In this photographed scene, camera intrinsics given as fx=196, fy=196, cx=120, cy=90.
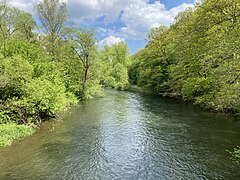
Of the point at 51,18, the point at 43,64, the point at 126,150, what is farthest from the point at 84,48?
the point at 126,150

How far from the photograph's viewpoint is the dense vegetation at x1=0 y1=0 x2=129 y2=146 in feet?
49.3

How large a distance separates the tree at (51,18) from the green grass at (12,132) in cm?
1764

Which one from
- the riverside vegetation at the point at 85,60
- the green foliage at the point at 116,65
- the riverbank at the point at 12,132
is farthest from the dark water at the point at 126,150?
the green foliage at the point at 116,65

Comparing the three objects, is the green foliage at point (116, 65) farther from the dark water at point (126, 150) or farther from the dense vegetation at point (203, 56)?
the dark water at point (126, 150)

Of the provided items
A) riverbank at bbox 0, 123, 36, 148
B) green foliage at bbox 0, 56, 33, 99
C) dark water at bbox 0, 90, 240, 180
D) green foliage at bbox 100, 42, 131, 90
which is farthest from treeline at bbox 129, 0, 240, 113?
green foliage at bbox 0, 56, 33, 99

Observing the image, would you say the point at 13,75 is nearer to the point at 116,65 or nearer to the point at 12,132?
the point at 12,132

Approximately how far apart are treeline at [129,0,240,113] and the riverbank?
1346 cm

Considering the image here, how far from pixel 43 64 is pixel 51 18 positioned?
13677 millimetres

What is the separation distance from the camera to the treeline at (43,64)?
15133mm

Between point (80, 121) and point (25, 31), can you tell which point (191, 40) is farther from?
point (25, 31)

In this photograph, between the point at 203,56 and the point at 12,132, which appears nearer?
the point at 12,132

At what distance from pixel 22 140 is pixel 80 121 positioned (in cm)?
637

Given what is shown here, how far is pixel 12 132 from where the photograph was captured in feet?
43.3

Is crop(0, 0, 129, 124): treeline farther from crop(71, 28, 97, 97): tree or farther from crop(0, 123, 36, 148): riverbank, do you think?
crop(0, 123, 36, 148): riverbank
